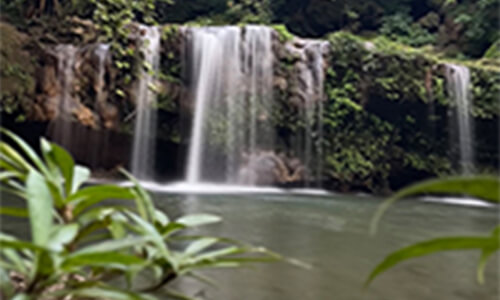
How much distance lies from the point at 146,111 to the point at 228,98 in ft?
7.41

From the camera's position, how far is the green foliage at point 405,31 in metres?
13.4

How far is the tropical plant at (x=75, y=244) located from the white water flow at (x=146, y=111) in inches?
357

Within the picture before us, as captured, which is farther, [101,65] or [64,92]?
[101,65]

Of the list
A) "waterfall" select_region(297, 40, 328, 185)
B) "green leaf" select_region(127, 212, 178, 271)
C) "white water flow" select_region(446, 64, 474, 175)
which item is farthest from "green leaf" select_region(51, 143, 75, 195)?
"white water flow" select_region(446, 64, 474, 175)

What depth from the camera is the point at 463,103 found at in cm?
1028

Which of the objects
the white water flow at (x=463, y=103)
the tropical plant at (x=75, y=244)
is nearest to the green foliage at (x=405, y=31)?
the white water flow at (x=463, y=103)

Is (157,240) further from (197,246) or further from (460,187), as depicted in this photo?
(460,187)

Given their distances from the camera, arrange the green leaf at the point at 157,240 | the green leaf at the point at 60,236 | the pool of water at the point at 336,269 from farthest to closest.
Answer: the pool of water at the point at 336,269
the green leaf at the point at 157,240
the green leaf at the point at 60,236

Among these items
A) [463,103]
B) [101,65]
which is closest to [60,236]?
[101,65]

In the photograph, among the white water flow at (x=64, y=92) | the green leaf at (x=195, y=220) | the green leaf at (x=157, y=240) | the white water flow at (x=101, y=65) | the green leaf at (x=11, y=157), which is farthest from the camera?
the white water flow at (x=101, y=65)

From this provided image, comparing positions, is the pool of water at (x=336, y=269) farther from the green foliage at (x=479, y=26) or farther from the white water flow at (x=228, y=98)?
the green foliage at (x=479, y=26)

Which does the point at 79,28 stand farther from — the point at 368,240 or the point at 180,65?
the point at 368,240

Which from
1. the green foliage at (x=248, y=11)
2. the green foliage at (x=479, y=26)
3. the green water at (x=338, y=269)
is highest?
the green foliage at (x=248, y=11)

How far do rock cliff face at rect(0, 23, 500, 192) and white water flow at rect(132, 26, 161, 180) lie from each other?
0.64ft
